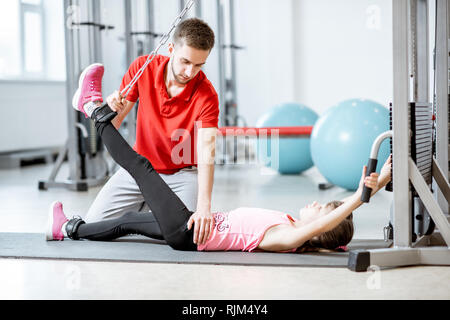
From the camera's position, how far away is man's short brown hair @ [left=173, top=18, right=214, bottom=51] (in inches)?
89.1

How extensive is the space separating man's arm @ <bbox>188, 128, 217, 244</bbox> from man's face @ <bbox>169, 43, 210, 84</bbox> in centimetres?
24

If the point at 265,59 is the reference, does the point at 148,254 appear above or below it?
below

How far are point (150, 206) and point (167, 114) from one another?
436 millimetres

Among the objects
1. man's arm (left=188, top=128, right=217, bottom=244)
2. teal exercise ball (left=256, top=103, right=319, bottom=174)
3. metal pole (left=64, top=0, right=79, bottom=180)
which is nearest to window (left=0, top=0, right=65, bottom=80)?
metal pole (left=64, top=0, right=79, bottom=180)

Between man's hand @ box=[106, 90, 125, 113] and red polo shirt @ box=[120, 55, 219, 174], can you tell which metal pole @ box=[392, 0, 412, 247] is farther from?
man's hand @ box=[106, 90, 125, 113]

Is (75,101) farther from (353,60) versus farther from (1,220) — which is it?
(353,60)

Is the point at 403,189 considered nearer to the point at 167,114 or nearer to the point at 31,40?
the point at 167,114

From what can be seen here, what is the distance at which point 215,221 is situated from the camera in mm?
2373

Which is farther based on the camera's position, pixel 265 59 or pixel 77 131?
pixel 265 59

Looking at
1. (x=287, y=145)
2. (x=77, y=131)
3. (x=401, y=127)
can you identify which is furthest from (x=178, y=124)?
(x=287, y=145)

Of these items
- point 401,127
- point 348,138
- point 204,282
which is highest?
point 401,127

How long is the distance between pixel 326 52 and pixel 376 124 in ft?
14.4

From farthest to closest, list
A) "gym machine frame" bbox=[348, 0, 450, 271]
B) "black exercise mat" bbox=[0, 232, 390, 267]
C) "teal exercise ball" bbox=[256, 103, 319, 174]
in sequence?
"teal exercise ball" bbox=[256, 103, 319, 174], "black exercise mat" bbox=[0, 232, 390, 267], "gym machine frame" bbox=[348, 0, 450, 271]

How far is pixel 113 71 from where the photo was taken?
25.9ft
